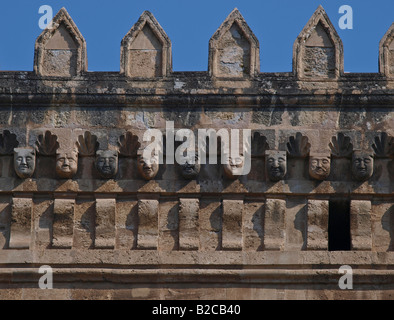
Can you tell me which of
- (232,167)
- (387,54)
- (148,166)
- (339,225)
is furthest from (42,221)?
(387,54)

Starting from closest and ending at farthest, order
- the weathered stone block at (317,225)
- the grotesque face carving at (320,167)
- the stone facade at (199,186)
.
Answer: the stone facade at (199,186)
the weathered stone block at (317,225)
the grotesque face carving at (320,167)

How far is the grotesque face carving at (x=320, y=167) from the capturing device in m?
18.4

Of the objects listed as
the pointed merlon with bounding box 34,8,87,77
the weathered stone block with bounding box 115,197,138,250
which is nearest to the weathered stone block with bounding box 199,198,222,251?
the weathered stone block with bounding box 115,197,138,250

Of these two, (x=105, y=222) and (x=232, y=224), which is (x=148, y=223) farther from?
(x=232, y=224)

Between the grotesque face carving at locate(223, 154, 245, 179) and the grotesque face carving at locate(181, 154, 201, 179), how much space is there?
0.36 meters

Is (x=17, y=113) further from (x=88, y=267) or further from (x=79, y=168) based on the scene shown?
(x=88, y=267)

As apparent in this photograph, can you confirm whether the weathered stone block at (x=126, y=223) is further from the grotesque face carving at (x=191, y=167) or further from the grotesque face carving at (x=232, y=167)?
the grotesque face carving at (x=232, y=167)

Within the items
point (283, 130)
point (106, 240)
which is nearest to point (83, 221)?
point (106, 240)

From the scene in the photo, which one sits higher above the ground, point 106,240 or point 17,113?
point 17,113

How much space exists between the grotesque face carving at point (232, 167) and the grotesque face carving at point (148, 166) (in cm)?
88

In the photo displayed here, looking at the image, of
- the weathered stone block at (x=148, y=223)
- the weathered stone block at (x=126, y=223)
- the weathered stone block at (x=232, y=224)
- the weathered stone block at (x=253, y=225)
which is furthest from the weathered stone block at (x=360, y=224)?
the weathered stone block at (x=126, y=223)

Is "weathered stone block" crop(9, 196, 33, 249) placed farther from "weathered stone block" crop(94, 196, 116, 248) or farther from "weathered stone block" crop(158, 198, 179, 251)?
"weathered stone block" crop(158, 198, 179, 251)
